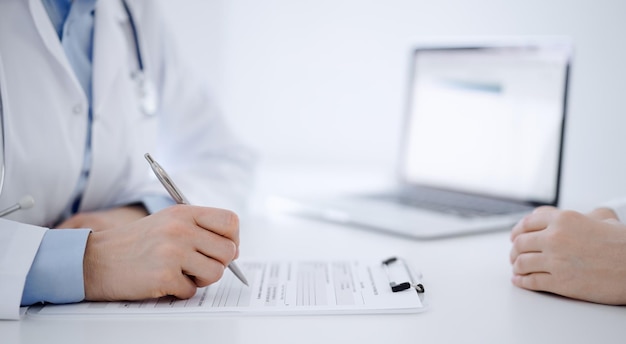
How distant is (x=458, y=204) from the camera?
1.40 m

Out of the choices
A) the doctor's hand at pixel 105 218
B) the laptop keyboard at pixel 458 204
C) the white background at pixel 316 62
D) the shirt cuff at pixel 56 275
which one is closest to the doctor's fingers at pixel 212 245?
the shirt cuff at pixel 56 275

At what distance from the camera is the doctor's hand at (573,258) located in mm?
786

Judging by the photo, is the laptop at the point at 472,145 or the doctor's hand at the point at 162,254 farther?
the laptop at the point at 472,145

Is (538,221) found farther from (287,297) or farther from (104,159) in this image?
(104,159)

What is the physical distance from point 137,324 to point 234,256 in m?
0.14

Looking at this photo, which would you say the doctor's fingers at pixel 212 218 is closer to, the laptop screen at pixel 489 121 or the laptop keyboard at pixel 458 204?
the laptop keyboard at pixel 458 204

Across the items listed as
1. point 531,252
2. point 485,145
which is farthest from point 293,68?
point 531,252

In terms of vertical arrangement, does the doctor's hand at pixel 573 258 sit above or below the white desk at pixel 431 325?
above

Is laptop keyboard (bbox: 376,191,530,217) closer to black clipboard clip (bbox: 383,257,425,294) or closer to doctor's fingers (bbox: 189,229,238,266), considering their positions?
black clipboard clip (bbox: 383,257,425,294)

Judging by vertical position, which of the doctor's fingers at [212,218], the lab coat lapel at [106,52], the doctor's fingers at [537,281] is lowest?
the doctor's fingers at [537,281]

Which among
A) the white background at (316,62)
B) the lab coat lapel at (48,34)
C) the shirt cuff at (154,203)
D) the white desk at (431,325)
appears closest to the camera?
the white desk at (431,325)

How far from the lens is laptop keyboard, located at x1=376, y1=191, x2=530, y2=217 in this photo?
4.36ft

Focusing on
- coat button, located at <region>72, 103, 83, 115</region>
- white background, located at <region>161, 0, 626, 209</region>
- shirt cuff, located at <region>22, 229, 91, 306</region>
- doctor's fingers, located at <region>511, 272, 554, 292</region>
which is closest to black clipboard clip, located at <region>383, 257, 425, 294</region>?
doctor's fingers, located at <region>511, 272, 554, 292</region>

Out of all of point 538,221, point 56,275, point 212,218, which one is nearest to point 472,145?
point 538,221
